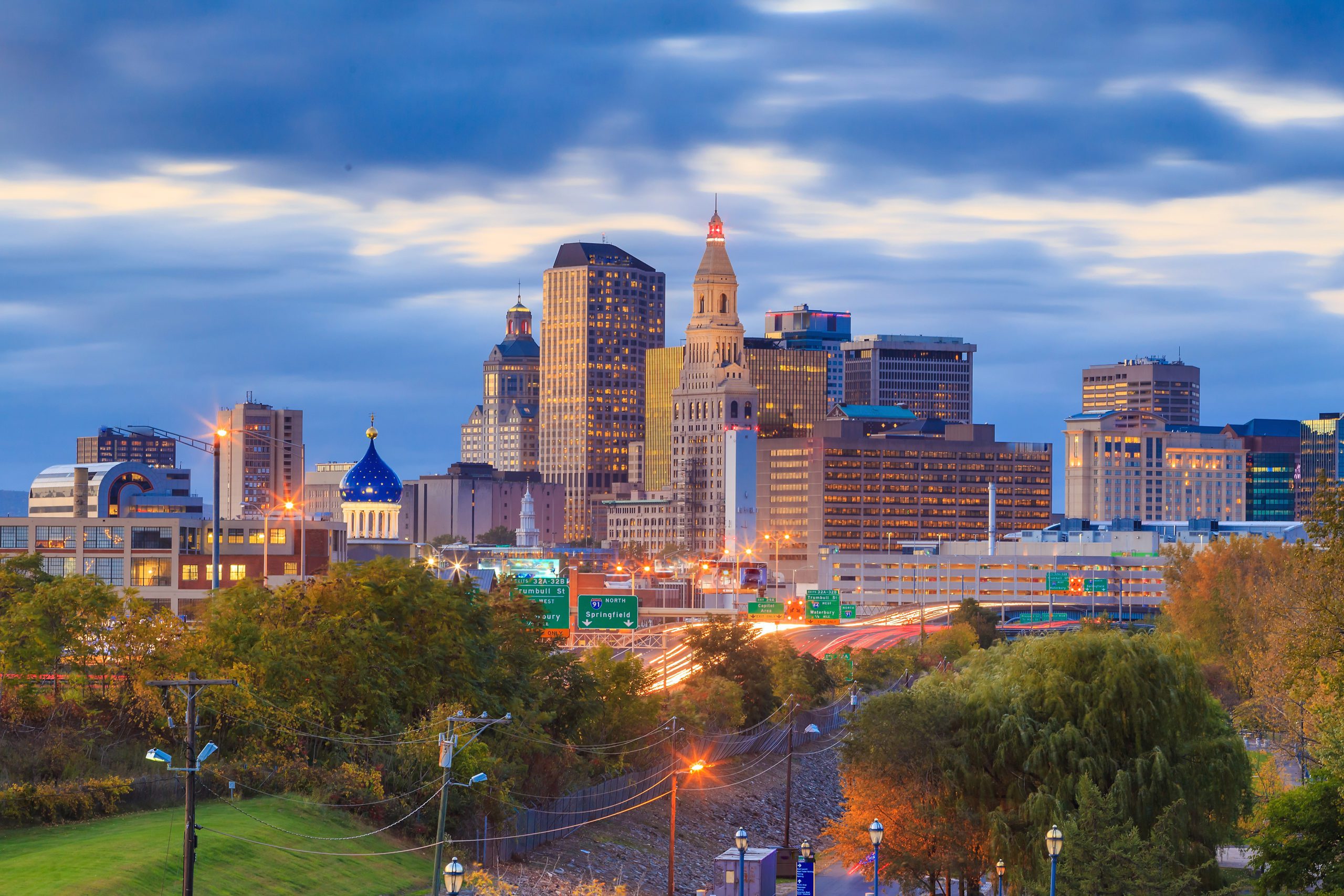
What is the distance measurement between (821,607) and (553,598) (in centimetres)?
4748

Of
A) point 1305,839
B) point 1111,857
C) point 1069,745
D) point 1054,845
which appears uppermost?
point 1069,745

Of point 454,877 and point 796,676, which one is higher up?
point 454,877

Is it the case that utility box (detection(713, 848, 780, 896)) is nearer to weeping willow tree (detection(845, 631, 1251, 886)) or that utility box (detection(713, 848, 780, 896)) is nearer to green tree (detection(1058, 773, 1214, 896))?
weeping willow tree (detection(845, 631, 1251, 886))

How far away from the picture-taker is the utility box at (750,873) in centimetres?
6781

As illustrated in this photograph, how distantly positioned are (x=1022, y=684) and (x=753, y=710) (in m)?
54.1

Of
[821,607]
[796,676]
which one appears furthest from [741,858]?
[821,607]

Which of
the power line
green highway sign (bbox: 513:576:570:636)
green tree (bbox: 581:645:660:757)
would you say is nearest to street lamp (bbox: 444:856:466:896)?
the power line

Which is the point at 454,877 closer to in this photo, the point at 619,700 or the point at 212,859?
the point at 212,859

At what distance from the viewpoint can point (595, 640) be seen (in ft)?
432

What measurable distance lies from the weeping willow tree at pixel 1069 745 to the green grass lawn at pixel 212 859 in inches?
747

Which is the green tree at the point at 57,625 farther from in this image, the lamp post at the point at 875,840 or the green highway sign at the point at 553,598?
the green highway sign at the point at 553,598

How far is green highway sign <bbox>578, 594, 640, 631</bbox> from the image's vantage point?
4429 inches

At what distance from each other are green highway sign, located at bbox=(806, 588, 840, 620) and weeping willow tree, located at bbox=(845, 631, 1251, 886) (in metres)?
82.3

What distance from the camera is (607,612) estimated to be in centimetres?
11338
